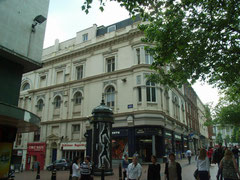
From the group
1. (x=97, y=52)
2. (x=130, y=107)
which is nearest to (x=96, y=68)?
(x=97, y=52)

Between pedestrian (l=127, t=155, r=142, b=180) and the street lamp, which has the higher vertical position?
the street lamp

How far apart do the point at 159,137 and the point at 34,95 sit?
2182cm

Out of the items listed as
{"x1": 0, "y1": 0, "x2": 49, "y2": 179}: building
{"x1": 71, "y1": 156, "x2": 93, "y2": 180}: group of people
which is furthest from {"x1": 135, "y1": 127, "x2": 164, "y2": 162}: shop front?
{"x1": 71, "y1": 156, "x2": 93, "y2": 180}: group of people

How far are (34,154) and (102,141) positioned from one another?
20744 millimetres

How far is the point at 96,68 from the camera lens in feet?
92.6

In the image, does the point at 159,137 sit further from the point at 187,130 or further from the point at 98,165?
the point at 187,130

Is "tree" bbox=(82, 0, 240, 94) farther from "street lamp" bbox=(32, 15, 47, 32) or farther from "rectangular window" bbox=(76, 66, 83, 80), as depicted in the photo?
"rectangular window" bbox=(76, 66, 83, 80)

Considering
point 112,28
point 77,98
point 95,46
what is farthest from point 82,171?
point 112,28

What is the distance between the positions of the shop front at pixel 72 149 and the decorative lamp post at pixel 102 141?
1306 centimetres

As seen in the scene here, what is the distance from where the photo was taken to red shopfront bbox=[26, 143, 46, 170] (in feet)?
94.5

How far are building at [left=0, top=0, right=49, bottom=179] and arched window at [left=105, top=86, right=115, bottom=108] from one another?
15.2 meters

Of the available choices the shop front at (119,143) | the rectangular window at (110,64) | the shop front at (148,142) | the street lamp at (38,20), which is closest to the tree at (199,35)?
the street lamp at (38,20)

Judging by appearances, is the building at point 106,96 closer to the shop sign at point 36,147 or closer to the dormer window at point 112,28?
the dormer window at point 112,28

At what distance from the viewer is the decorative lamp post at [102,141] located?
1319 centimetres
